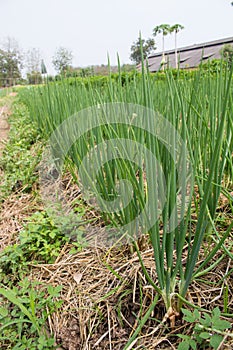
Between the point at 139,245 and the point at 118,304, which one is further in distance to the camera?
the point at 139,245

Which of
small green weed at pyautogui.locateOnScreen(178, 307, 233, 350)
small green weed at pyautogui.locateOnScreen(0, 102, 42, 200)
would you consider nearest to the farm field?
small green weed at pyautogui.locateOnScreen(178, 307, 233, 350)

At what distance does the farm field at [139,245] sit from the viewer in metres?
0.53

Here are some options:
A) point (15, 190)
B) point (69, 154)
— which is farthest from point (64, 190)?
point (15, 190)

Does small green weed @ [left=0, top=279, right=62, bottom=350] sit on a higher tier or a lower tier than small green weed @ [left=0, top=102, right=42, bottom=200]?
lower

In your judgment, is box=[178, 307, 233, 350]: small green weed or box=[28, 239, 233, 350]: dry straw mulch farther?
box=[28, 239, 233, 350]: dry straw mulch

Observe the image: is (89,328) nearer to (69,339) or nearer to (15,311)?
(69,339)

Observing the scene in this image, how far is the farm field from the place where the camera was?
1.74 feet

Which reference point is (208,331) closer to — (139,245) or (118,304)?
(118,304)

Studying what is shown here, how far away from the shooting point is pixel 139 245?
83 centimetres

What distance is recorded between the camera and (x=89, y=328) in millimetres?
666

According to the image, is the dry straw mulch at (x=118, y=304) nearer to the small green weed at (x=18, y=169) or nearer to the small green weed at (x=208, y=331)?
the small green weed at (x=208, y=331)

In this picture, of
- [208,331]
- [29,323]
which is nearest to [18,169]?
[29,323]

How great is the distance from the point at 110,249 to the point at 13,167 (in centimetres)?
120

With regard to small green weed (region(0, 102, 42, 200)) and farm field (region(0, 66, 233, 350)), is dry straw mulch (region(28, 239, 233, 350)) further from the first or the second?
small green weed (region(0, 102, 42, 200))
